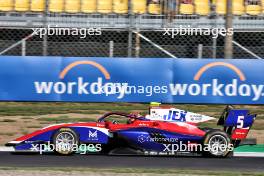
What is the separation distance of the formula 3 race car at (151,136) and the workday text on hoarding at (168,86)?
4.52 metres

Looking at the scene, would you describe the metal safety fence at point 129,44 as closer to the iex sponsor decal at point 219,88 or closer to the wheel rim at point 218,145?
the iex sponsor decal at point 219,88

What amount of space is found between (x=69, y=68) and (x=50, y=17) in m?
2.39

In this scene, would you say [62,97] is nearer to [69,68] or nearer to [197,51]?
[69,68]

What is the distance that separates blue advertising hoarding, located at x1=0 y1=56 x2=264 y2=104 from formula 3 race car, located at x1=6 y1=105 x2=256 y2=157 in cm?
453

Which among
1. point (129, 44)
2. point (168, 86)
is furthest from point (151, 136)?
point (129, 44)

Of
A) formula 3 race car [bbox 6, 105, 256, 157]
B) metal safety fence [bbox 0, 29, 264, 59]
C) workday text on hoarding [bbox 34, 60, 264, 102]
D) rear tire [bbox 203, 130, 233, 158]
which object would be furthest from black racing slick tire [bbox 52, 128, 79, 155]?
metal safety fence [bbox 0, 29, 264, 59]

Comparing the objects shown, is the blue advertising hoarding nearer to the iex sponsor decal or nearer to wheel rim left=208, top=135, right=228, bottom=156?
the iex sponsor decal

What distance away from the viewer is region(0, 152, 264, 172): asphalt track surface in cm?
920

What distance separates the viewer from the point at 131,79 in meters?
14.7

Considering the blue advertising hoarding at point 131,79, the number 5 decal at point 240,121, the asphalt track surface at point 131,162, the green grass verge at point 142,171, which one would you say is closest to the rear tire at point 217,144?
the asphalt track surface at point 131,162

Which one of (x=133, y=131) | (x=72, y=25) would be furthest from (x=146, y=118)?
(x=72, y=25)

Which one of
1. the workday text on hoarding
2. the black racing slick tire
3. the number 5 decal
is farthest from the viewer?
the workday text on hoarding

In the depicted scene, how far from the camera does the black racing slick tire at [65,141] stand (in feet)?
32.4

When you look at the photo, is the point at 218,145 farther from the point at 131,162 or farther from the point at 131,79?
the point at 131,79
